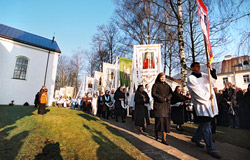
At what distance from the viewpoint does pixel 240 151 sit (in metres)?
3.78

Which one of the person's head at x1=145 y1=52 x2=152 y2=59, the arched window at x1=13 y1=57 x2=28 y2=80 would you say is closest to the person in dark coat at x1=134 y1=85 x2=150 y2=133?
the person's head at x1=145 y1=52 x2=152 y2=59

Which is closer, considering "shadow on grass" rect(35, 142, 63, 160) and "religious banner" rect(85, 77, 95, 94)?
"shadow on grass" rect(35, 142, 63, 160)

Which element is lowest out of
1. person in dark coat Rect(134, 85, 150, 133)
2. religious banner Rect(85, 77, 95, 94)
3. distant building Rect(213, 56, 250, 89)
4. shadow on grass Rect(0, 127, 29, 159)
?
shadow on grass Rect(0, 127, 29, 159)

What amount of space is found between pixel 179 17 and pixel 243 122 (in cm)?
701

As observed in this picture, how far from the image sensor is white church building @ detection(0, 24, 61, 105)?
16.6 meters

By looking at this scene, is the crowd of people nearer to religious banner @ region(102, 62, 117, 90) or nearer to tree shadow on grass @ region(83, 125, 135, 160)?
tree shadow on grass @ region(83, 125, 135, 160)

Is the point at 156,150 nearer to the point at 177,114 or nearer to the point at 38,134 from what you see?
the point at 177,114

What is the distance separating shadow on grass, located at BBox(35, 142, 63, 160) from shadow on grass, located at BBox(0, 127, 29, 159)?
529 mm

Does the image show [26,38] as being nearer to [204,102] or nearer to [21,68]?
[21,68]

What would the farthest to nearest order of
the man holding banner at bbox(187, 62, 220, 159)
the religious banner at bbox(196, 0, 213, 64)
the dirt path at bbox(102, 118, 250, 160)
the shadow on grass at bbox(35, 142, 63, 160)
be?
the religious banner at bbox(196, 0, 213, 64) < the man holding banner at bbox(187, 62, 220, 159) < the dirt path at bbox(102, 118, 250, 160) < the shadow on grass at bbox(35, 142, 63, 160)

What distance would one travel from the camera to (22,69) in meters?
17.9

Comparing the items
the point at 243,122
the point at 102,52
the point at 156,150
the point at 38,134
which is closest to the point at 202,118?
the point at 156,150

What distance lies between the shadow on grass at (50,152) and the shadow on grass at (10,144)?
53 cm

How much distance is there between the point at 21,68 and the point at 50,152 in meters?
18.6
